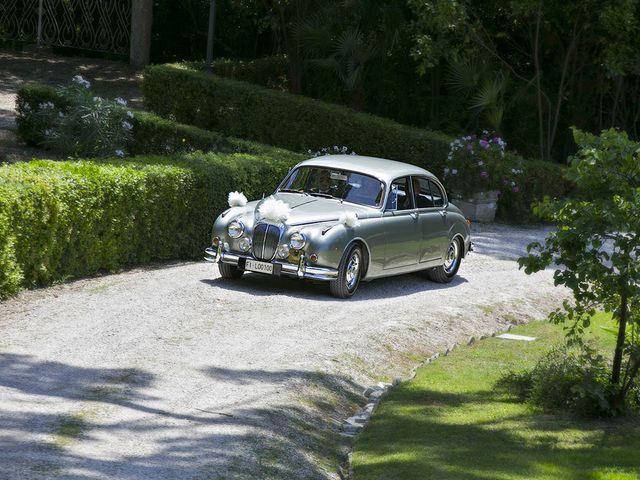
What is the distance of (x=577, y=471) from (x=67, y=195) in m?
6.89

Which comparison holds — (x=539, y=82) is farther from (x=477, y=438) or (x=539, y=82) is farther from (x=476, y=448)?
(x=476, y=448)

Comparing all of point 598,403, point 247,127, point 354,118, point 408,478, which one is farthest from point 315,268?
point 247,127

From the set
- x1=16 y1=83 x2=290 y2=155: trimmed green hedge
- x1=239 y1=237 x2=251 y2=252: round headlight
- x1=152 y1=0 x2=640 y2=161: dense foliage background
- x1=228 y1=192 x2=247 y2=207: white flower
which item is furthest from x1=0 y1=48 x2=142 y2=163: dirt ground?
x1=239 y1=237 x2=251 y2=252: round headlight

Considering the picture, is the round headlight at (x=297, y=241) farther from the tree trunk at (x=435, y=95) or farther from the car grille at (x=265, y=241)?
the tree trunk at (x=435, y=95)

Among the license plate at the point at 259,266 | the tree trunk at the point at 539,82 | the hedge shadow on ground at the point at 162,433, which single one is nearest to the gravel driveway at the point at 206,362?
the hedge shadow on ground at the point at 162,433

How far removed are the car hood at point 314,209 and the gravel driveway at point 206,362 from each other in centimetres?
90

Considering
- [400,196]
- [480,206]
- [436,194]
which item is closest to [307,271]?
[400,196]

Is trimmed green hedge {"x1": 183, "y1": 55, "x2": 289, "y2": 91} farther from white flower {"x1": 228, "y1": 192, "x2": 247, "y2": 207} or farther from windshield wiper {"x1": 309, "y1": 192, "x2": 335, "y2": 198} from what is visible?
white flower {"x1": 228, "y1": 192, "x2": 247, "y2": 207}

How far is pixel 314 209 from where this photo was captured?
1334 centimetres

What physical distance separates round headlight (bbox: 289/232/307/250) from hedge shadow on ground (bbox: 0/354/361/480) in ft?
10.4

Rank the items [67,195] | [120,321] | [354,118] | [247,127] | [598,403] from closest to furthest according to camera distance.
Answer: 1. [598,403]
2. [120,321]
3. [67,195]
4. [354,118]
5. [247,127]

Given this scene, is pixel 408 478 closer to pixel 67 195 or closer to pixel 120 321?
pixel 120 321

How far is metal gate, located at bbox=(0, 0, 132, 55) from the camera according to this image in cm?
3462

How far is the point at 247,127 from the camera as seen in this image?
78.7ft
